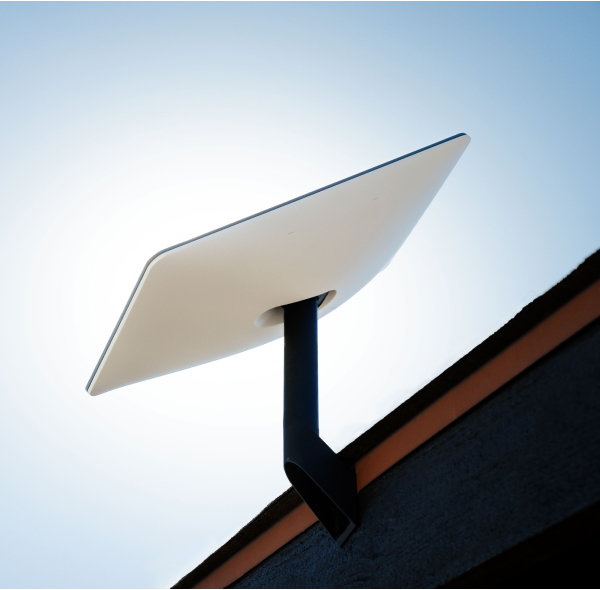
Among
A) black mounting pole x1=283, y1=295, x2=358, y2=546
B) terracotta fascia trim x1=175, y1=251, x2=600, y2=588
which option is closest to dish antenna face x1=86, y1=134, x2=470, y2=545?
black mounting pole x1=283, y1=295, x2=358, y2=546

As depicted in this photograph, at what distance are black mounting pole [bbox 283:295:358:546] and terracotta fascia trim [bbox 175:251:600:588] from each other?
0.06 meters

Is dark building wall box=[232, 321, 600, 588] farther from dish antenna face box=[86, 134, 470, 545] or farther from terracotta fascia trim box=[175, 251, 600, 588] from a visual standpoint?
dish antenna face box=[86, 134, 470, 545]

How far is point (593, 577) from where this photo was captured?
996mm

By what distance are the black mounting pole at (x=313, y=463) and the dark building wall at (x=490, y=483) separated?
0.04 m

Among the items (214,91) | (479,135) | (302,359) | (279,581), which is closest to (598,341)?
(302,359)

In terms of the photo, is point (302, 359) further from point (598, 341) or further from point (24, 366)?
point (24, 366)

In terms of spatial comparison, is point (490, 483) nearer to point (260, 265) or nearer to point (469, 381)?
point (469, 381)

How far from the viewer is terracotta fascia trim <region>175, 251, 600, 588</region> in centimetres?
81

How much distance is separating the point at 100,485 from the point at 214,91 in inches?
230

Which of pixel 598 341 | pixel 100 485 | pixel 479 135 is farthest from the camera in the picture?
pixel 100 485

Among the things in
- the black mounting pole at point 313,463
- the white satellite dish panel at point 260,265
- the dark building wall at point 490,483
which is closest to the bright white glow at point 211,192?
the black mounting pole at point 313,463

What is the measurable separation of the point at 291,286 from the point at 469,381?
556mm

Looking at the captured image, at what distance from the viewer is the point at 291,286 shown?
1.38 metres

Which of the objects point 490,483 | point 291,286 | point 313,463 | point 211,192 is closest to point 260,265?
point 291,286
